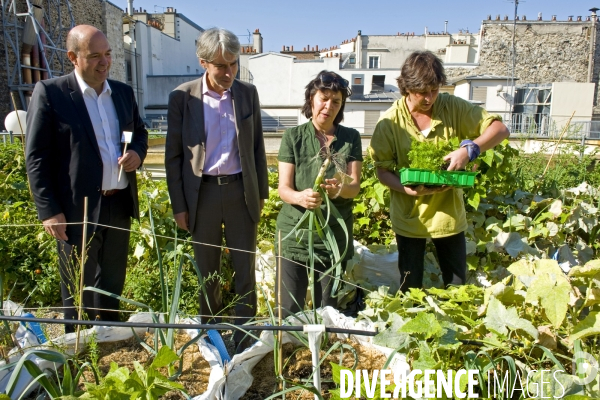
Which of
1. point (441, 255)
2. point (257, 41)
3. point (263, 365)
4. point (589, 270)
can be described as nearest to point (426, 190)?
point (441, 255)

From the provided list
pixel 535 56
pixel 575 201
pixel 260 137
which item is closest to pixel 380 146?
pixel 260 137

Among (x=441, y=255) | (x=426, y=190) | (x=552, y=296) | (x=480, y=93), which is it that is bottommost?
(x=441, y=255)

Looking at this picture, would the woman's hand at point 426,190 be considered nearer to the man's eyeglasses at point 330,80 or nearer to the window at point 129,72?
the man's eyeglasses at point 330,80

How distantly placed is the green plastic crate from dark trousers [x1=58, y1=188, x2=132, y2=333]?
134 cm

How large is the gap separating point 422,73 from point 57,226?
1.74 metres

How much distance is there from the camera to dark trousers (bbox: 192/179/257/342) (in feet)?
7.53

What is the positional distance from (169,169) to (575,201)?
2.73m

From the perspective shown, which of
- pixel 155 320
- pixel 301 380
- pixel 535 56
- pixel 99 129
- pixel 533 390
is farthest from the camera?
pixel 535 56

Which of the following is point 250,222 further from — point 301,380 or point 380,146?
point 301,380

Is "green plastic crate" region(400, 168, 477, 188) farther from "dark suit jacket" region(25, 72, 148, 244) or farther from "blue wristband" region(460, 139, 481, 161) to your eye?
"dark suit jacket" region(25, 72, 148, 244)

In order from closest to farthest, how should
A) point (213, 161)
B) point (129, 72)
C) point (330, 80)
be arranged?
point (330, 80)
point (213, 161)
point (129, 72)

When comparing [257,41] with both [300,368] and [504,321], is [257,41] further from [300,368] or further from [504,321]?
[504,321]

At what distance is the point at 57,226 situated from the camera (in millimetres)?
2113

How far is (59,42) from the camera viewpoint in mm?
13516
